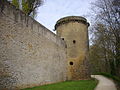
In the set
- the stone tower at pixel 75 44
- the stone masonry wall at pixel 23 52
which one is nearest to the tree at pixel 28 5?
the stone tower at pixel 75 44

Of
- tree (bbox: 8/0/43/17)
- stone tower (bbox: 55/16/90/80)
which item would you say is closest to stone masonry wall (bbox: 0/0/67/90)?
stone tower (bbox: 55/16/90/80)

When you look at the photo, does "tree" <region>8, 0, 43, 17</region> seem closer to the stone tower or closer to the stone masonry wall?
the stone tower

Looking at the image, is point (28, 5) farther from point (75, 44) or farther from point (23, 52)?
point (23, 52)

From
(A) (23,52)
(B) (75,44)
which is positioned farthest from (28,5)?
(A) (23,52)

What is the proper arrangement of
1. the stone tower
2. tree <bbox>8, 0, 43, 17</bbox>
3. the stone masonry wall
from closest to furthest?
the stone masonry wall → tree <bbox>8, 0, 43, 17</bbox> → the stone tower

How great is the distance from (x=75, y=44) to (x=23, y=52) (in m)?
8.80

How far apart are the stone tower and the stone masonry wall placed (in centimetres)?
364

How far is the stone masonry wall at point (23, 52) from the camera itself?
7484 millimetres

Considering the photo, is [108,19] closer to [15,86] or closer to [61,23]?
[61,23]

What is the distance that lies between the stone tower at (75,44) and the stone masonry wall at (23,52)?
3.64 m

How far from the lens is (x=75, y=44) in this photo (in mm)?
16594

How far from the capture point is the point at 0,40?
727 cm

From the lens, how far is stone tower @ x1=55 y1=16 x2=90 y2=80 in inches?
635

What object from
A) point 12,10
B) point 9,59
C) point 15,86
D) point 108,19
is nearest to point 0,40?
point 9,59
